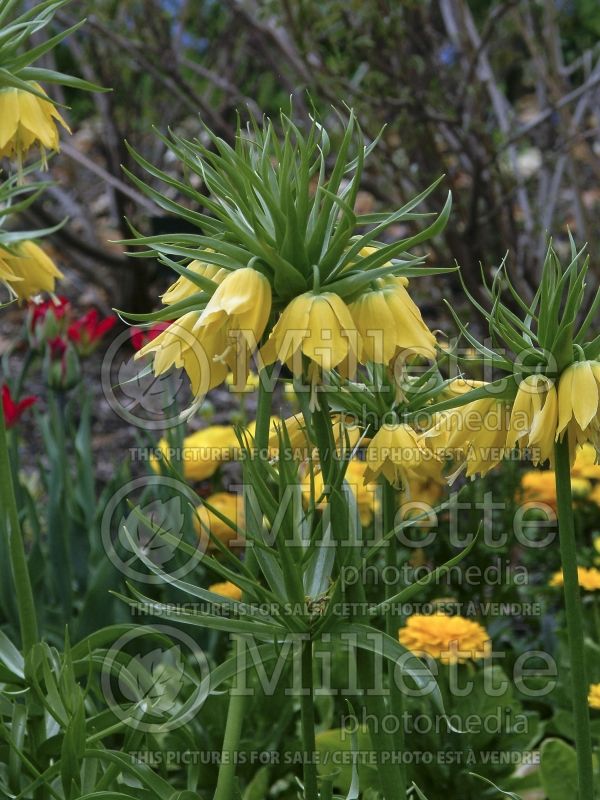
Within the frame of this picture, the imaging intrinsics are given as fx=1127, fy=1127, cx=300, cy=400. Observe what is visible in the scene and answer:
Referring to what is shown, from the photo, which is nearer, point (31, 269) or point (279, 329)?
point (279, 329)

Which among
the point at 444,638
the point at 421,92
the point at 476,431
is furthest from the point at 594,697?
the point at 421,92

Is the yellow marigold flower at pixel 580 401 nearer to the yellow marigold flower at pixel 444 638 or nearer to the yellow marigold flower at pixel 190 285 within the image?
the yellow marigold flower at pixel 190 285

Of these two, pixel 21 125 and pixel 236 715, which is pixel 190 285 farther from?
pixel 21 125

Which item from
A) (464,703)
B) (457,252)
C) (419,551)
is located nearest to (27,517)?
(419,551)

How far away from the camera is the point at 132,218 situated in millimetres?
3775

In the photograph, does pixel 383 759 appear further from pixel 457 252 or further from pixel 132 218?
pixel 132 218

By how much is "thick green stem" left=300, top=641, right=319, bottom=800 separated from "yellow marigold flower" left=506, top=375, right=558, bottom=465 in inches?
9.3

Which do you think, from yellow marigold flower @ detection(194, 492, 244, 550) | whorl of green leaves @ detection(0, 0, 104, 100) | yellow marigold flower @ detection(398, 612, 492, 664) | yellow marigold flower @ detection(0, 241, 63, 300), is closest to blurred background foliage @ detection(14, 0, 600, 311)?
yellow marigold flower @ detection(0, 241, 63, 300)

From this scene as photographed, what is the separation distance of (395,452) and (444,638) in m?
0.57

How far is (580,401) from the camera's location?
848 mm

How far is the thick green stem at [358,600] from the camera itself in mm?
852

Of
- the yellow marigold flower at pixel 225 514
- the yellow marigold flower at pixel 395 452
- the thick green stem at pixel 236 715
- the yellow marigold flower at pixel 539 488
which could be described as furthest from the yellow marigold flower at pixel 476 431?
the yellow marigold flower at pixel 539 488

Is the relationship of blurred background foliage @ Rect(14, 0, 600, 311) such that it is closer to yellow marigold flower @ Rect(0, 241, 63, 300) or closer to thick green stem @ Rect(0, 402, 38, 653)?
yellow marigold flower @ Rect(0, 241, 63, 300)

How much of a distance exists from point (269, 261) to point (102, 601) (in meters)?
1.02
